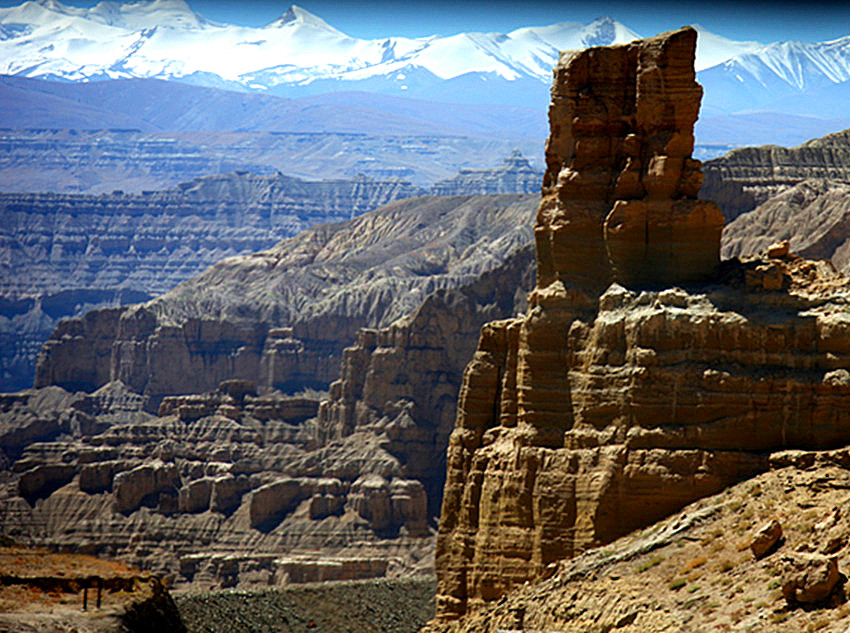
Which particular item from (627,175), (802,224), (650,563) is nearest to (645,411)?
(650,563)

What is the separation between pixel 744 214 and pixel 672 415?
140 meters

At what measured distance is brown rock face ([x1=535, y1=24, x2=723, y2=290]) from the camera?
5612 centimetres

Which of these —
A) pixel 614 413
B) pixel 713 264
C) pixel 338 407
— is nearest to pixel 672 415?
pixel 614 413

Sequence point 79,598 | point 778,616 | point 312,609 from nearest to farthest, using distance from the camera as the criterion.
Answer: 1. point 778,616
2. point 79,598
3. point 312,609

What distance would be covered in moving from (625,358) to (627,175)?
5.73m

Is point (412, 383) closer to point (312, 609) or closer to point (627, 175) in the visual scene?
point (312, 609)

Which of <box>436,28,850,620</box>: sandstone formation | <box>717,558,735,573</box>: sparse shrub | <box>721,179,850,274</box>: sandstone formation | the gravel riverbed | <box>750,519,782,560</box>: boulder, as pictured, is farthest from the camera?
<box>721,179,850,274</box>: sandstone formation

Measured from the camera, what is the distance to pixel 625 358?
5381 centimetres

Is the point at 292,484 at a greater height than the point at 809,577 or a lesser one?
lesser

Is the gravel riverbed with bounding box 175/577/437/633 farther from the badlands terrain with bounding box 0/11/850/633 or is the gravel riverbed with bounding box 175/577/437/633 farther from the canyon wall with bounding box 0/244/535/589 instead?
the canyon wall with bounding box 0/244/535/589

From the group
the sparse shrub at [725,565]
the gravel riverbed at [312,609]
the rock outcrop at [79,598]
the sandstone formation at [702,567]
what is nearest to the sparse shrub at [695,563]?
the sandstone formation at [702,567]

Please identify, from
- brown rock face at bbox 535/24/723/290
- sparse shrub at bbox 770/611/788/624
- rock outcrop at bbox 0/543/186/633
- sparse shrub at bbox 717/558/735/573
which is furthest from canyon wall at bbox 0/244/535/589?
sparse shrub at bbox 770/611/788/624

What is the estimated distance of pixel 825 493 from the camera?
4997 cm

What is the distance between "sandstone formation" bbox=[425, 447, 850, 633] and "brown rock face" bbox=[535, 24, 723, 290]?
7.16 metres
